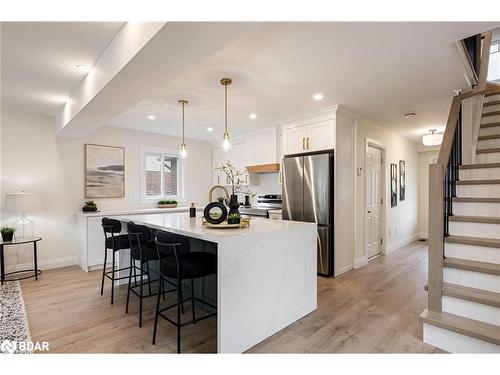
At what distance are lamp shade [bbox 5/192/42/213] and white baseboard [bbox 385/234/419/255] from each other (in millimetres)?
6087

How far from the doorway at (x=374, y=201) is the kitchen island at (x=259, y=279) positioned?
2511mm

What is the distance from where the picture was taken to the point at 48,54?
7.61ft

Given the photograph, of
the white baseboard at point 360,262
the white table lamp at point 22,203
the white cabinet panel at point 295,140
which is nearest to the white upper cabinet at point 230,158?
the white cabinet panel at point 295,140

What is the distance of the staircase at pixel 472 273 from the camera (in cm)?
201

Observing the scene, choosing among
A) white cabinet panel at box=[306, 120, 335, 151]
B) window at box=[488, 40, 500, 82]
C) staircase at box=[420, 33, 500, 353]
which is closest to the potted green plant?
white cabinet panel at box=[306, 120, 335, 151]

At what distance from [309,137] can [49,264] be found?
15.2 ft

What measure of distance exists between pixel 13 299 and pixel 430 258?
4.43 m

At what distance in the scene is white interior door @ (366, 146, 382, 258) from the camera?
15.7 feet

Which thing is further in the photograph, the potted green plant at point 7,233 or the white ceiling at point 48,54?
the potted green plant at point 7,233

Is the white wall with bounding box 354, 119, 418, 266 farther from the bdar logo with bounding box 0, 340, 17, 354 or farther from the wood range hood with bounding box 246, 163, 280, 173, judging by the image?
the bdar logo with bounding box 0, 340, 17, 354

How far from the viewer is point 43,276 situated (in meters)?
3.91

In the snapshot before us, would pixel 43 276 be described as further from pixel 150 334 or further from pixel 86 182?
pixel 150 334

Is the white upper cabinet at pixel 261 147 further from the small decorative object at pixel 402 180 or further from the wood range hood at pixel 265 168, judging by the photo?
the small decorative object at pixel 402 180
